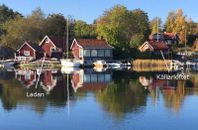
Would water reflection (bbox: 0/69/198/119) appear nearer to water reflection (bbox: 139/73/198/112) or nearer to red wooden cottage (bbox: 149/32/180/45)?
water reflection (bbox: 139/73/198/112)

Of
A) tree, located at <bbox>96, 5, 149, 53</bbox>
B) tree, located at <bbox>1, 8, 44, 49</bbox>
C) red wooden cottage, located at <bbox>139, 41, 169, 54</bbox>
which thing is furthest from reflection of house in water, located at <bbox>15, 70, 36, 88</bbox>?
tree, located at <bbox>96, 5, 149, 53</bbox>

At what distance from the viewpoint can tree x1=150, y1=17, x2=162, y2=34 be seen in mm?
106375

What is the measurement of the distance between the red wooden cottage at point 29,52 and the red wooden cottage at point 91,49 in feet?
21.1

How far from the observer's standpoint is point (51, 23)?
309 feet

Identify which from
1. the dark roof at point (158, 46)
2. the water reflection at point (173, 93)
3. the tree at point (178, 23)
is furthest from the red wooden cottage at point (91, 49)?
the water reflection at point (173, 93)

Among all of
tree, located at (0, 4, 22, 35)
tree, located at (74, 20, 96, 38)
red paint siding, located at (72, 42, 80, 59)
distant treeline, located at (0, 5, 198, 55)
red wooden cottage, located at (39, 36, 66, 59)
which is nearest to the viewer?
red paint siding, located at (72, 42, 80, 59)

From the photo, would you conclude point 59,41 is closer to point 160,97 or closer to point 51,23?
point 51,23

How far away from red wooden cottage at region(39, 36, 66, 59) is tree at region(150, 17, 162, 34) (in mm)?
30804

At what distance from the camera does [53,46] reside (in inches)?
3130

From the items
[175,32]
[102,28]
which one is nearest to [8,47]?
[102,28]

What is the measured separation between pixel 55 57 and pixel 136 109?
5776 cm

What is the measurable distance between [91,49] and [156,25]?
36.1 metres

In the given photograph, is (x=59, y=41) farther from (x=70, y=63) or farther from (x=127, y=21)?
(x=127, y=21)

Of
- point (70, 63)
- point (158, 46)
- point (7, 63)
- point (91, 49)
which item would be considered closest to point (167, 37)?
point (158, 46)
